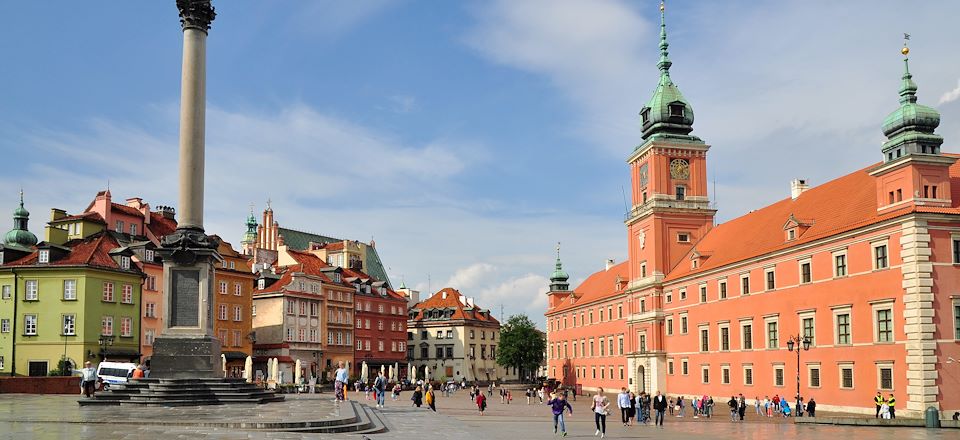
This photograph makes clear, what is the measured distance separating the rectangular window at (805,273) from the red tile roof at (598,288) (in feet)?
120

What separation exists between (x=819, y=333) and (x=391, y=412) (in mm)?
26845

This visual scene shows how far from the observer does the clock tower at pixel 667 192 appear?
81.2 meters

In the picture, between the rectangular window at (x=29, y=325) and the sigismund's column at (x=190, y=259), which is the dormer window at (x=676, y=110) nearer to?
the rectangular window at (x=29, y=325)

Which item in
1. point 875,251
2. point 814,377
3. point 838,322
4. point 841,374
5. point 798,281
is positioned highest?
point 875,251

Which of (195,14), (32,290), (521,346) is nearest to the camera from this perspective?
(195,14)

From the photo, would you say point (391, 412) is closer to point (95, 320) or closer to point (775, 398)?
point (775, 398)

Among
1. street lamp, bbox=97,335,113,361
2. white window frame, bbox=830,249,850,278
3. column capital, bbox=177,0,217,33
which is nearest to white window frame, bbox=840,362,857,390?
white window frame, bbox=830,249,850,278

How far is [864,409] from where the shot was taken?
4775 cm

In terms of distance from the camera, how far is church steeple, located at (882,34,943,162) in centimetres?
4606

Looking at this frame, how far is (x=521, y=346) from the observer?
113938mm

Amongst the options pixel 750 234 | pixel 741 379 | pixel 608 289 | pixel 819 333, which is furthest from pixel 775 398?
pixel 608 289

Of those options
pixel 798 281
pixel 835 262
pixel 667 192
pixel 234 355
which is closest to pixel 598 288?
pixel 667 192

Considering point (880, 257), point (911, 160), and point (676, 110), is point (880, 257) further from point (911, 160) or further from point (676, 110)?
point (676, 110)

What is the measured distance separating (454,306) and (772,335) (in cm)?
7448
